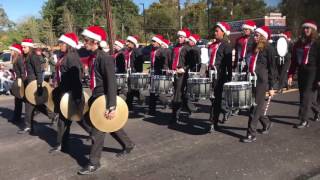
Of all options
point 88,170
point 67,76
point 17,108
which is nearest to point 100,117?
point 88,170

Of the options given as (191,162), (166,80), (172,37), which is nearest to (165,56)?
(166,80)

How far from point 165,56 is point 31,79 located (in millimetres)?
2930

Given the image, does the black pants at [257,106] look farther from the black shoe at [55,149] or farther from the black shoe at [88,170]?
the black shoe at [55,149]

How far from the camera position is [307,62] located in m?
8.72

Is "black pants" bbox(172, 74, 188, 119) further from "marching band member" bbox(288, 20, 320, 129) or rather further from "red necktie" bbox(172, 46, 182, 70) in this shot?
"marching band member" bbox(288, 20, 320, 129)

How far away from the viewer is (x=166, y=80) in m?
9.36

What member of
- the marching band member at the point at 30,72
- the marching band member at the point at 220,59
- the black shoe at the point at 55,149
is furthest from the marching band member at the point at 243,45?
the marching band member at the point at 30,72

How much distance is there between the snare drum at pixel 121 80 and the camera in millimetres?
10531

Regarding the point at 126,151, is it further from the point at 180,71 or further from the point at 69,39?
the point at 180,71

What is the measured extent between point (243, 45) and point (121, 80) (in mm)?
2894

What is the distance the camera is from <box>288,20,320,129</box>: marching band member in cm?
863

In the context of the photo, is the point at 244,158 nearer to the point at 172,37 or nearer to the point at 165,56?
the point at 165,56

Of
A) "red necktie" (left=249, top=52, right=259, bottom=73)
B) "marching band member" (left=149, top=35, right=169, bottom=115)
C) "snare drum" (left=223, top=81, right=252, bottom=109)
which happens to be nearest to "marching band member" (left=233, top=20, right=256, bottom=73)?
"red necktie" (left=249, top=52, right=259, bottom=73)

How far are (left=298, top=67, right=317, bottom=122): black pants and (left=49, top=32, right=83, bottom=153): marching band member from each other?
4344mm
